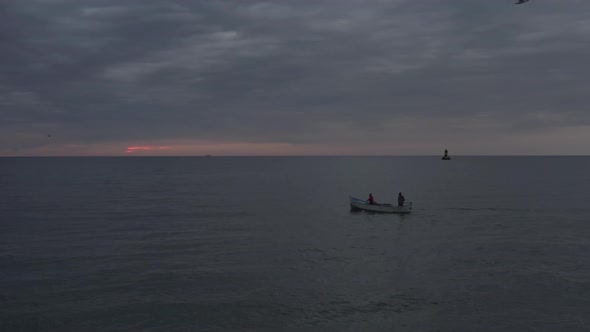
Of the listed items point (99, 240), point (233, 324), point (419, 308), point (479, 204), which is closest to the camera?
point (233, 324)

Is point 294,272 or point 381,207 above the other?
point 381,207

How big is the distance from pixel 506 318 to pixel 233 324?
15328 millimetres

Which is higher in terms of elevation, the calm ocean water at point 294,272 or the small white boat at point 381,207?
the small white boat at point 381,207

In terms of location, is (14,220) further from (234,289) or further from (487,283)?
(487,283)

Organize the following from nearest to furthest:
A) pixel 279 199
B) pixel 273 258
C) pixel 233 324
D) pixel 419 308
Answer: pixel 233 324, pixel 419 308, pixel 273 258, pixel 279 199

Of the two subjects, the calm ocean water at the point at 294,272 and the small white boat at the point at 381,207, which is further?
the small white boat at the point at 381,207

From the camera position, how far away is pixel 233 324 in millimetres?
26750

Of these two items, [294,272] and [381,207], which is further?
[381,207]

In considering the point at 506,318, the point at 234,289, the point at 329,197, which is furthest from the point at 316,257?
the point at 329,197

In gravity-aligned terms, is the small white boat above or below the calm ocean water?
above

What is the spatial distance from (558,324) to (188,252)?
29380mm

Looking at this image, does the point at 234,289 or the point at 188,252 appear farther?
the point at 188,252

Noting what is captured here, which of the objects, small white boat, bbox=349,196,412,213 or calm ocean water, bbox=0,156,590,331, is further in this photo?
small white boat, bbox=349,196,412,213

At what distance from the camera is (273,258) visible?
4166 cm
